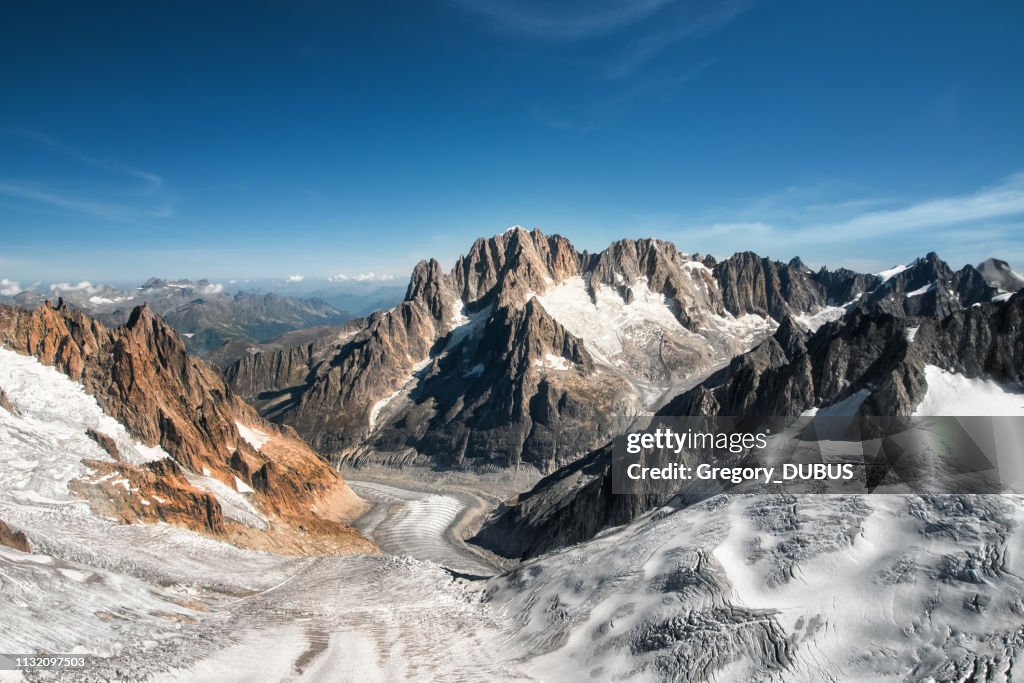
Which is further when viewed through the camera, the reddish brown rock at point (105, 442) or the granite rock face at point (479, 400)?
the granite rock face at point (479, 400)

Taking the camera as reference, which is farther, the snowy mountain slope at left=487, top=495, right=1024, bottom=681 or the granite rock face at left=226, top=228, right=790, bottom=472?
the granite rock face at left=226, top=228, right=790, bottom=472

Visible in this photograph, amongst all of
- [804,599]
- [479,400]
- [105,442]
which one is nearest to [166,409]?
[105,442]

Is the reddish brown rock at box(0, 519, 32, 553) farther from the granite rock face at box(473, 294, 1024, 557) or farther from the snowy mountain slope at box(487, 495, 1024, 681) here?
the granite rock face at box(473, 294, 1024, 557)

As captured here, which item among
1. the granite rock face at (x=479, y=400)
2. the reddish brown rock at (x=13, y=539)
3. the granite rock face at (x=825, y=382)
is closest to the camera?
the reddish brown rock at (x=13, y=539)

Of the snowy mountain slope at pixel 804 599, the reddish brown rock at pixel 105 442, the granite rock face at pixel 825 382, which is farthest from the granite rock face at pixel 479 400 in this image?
the snowy mountain slope at pixel 804 599

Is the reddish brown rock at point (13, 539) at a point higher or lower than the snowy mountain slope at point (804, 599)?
lower

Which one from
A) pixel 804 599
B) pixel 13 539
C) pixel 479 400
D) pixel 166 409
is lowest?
pixel 479 400

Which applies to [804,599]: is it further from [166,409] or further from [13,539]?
[166,409]

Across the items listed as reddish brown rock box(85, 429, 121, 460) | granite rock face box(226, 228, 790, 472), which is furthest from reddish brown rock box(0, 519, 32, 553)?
granite rock face box(226, 228, 790, 472)

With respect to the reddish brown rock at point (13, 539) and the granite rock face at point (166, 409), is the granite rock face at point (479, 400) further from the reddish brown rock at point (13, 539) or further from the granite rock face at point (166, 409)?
the reddish brown rock at point (13, 539)

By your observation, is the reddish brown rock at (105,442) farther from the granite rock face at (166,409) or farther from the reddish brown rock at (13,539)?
the reddish brown rock at (13,539)

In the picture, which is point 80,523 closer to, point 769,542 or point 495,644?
point 495,644

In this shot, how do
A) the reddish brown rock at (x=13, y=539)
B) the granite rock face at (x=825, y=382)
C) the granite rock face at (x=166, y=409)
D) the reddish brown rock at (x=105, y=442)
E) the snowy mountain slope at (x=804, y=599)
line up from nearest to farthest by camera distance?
the snowy mountain slope at (x=804, y=599) < the reddish brown rock at (x=13, y=539) < the granite rock face at (x=825, y=382) < the reddish brown rock at (x=105, y=442) < the granite rock face at (x=166, y=409)
